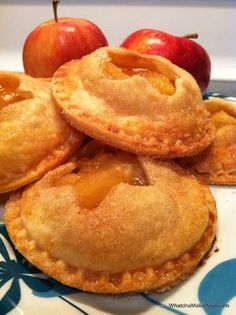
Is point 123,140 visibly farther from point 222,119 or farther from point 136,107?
point 222,119

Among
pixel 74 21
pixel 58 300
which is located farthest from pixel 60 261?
pixel 74 21

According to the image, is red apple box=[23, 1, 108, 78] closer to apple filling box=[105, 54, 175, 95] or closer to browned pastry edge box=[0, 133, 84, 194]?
apple filling box=[105, 54, 175, 95]

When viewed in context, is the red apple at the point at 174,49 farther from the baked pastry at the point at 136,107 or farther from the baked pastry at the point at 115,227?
the baked pastry at the point at 115,227

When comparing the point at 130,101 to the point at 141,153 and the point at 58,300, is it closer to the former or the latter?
the point at 141,153

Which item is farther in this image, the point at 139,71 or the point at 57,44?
the point at 57,44

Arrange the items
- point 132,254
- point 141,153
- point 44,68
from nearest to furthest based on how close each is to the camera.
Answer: point 132,254, point 141,153, point 44,68

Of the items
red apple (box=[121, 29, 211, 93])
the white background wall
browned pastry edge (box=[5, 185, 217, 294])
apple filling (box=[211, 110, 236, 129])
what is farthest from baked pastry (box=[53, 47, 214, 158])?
the white background wall

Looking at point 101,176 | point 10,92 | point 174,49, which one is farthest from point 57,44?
point 101,176
